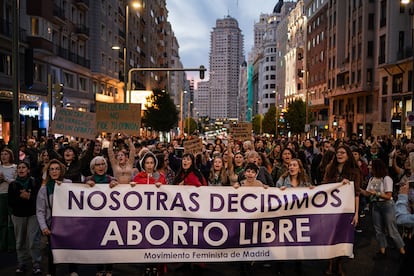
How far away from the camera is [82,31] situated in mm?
42844

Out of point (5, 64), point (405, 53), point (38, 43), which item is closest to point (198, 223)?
point (5, 64)

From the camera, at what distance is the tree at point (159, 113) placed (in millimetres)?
49594

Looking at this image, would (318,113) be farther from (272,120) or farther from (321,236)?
(321,236)

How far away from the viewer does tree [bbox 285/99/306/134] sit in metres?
67.2

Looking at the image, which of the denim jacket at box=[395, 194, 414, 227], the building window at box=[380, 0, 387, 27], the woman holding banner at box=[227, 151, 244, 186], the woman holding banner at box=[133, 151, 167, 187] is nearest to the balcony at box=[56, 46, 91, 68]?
the building window at box=[380, 0, 387, 27]

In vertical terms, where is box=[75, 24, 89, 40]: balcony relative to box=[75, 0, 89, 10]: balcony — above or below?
below

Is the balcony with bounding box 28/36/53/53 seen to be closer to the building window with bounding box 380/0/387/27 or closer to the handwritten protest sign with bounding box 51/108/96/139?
the handwritten protest sign with bounding box 51/108/96/139

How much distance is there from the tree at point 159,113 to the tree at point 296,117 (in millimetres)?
22343

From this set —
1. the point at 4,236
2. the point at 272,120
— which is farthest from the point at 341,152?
the point at 272,120

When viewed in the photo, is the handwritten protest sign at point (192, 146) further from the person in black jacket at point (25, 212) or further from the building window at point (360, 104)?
the building window at point (360, 104)

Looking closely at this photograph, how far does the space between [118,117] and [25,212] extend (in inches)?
217

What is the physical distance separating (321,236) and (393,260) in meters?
2.35

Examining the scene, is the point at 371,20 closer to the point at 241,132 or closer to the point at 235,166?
the point at 241,132

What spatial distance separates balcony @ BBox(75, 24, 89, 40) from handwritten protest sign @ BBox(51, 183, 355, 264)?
38084mm
